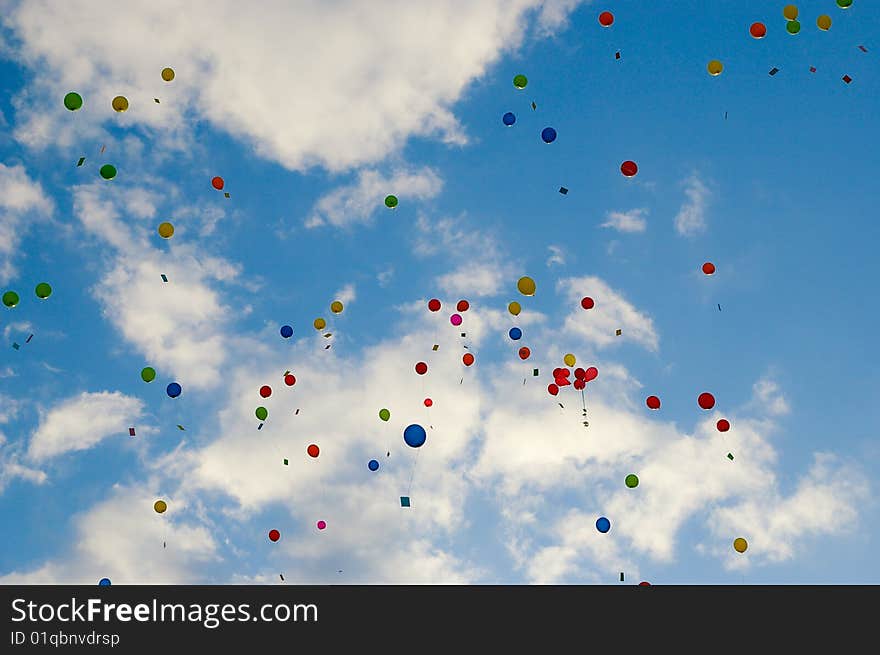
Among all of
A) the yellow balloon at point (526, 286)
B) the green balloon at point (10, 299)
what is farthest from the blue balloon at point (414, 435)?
the green balloon at point (10, 299)

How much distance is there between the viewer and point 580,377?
11.6 m

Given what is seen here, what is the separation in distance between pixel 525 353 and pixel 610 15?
216 inches

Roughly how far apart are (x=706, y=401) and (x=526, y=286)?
342 cm

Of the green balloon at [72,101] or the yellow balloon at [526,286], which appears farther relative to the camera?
the yellow balloon at [526,286]

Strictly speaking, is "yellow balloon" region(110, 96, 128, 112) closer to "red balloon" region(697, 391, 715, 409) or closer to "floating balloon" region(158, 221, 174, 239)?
"floating balloon" region(158, 221, 174, 239)

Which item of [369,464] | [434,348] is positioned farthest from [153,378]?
[434,348]

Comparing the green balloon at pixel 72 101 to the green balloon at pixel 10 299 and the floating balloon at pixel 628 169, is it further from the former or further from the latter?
the floating balloon at pixel 628 169

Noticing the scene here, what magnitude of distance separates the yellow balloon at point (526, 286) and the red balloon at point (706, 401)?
3.17 m

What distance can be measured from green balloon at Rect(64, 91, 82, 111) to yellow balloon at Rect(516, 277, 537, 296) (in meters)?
7.26

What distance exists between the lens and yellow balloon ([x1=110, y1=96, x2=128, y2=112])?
10.8 meters

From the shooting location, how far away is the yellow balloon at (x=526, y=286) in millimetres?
11531

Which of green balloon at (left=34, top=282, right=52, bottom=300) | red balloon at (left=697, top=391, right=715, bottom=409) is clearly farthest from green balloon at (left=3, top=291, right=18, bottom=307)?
red balloon at (left=697, top=391, right=715, bottom=409)
